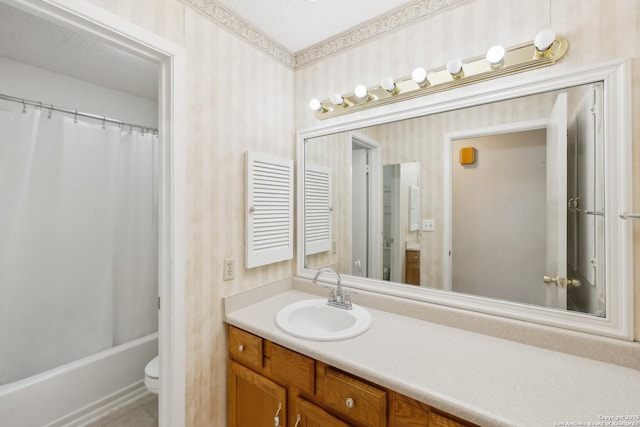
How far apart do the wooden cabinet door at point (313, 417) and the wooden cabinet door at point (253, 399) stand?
0.28ft

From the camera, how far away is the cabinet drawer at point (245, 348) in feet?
4.17

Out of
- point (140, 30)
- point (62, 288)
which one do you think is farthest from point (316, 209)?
point (62, 288)

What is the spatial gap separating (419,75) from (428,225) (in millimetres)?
722

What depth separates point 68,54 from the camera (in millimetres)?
1713

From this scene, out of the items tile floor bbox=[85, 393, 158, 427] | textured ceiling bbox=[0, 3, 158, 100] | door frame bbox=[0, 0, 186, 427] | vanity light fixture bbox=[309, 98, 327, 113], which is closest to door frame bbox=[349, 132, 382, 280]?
vanity light fixture bbox=[309, 98, 327, 113]

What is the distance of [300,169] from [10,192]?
1.81 meters

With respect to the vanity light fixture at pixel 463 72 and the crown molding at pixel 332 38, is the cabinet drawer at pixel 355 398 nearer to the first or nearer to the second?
the vanity light fixture at pixel 463 72

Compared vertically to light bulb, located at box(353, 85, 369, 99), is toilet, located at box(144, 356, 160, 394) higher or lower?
lower

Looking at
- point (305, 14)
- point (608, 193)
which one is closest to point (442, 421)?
point (608, 193)

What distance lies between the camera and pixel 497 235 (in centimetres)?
122

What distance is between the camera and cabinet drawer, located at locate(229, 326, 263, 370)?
1.27 metres

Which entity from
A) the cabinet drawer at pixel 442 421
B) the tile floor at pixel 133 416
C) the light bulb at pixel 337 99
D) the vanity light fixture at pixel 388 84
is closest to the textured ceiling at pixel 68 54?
the light bulb at pixel 337 99

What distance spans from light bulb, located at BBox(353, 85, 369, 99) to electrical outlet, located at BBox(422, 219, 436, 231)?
74 cm

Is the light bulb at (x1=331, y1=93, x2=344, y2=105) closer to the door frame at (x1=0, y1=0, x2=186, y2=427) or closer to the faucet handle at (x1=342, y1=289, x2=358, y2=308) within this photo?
the door frame at (x1=0, y1=0, x2=186, y2=427)
